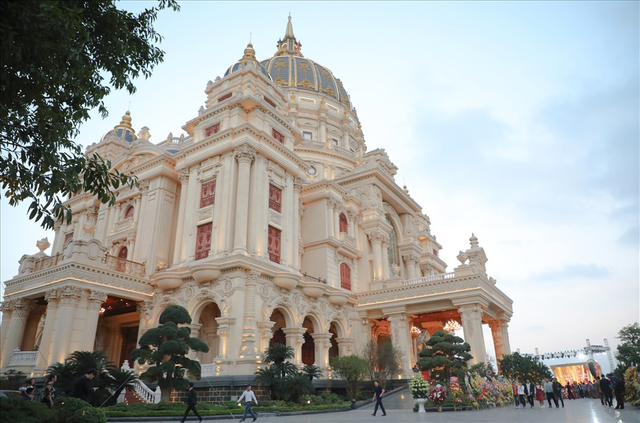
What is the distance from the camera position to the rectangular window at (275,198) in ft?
94.2

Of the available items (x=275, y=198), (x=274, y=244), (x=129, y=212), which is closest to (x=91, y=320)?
(x=274, y=244)

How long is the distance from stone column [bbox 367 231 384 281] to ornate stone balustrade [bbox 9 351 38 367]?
23.7 meters

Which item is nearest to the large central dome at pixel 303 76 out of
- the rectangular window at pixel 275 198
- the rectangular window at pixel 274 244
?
the rectangular window at pixel 275 198

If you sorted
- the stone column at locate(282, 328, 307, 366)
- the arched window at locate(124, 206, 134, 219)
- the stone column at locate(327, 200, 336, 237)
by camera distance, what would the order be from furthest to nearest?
the stone column at locate(327, 200, 336, 237) < the arched window at locate(124, 206, 134, 219) < the stone column at locate(282, 328, 307, 366)

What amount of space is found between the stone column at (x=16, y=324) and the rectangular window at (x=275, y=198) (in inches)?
610

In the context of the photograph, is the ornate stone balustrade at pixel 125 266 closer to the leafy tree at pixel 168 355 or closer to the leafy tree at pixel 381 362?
the leafy tree at pixel 168 355

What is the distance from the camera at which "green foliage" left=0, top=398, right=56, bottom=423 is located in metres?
6.98

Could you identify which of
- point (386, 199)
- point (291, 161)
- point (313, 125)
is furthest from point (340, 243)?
point (313, 125)

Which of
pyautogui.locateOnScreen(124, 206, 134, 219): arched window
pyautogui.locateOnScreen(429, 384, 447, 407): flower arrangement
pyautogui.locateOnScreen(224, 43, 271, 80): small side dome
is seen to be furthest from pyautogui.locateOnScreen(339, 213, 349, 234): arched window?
pyautogui.locateOnScreen(429, 384, 447, 407): flower arrangement

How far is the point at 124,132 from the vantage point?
45.2 m

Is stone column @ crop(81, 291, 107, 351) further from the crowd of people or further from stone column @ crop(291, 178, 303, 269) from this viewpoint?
the crowd of people

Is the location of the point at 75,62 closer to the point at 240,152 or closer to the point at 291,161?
the point at 240,152

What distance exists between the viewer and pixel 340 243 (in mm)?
34094

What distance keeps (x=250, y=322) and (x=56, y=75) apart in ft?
57.0
